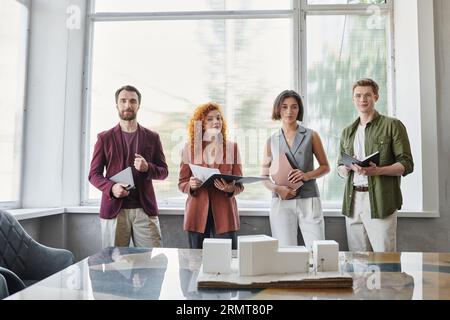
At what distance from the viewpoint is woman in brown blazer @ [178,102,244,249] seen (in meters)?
2.56

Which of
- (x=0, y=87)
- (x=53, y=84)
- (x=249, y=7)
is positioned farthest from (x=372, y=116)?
(x=0, y=87)

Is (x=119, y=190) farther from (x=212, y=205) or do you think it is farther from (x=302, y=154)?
(x=302, y=154)

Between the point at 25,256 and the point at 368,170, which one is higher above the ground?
the point at 368,170

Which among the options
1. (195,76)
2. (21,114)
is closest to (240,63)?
(195,76)

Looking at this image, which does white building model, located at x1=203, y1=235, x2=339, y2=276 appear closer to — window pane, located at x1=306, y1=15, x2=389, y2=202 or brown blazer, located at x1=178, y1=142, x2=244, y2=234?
brown blazer, located at x1=178, y1=142, x2=244, y2=234

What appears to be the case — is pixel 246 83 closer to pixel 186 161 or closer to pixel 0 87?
pixel 186 161

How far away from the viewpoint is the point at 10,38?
3.17 metres

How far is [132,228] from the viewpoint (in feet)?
8.95

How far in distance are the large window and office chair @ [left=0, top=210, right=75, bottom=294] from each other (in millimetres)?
1293

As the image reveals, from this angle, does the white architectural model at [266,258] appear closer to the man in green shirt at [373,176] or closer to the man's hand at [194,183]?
the man's hand at [194,183]

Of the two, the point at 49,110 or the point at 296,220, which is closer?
the point at 296,220

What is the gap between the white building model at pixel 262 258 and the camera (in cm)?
124

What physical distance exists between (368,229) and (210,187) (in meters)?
1.15

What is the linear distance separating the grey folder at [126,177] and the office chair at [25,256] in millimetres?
585
